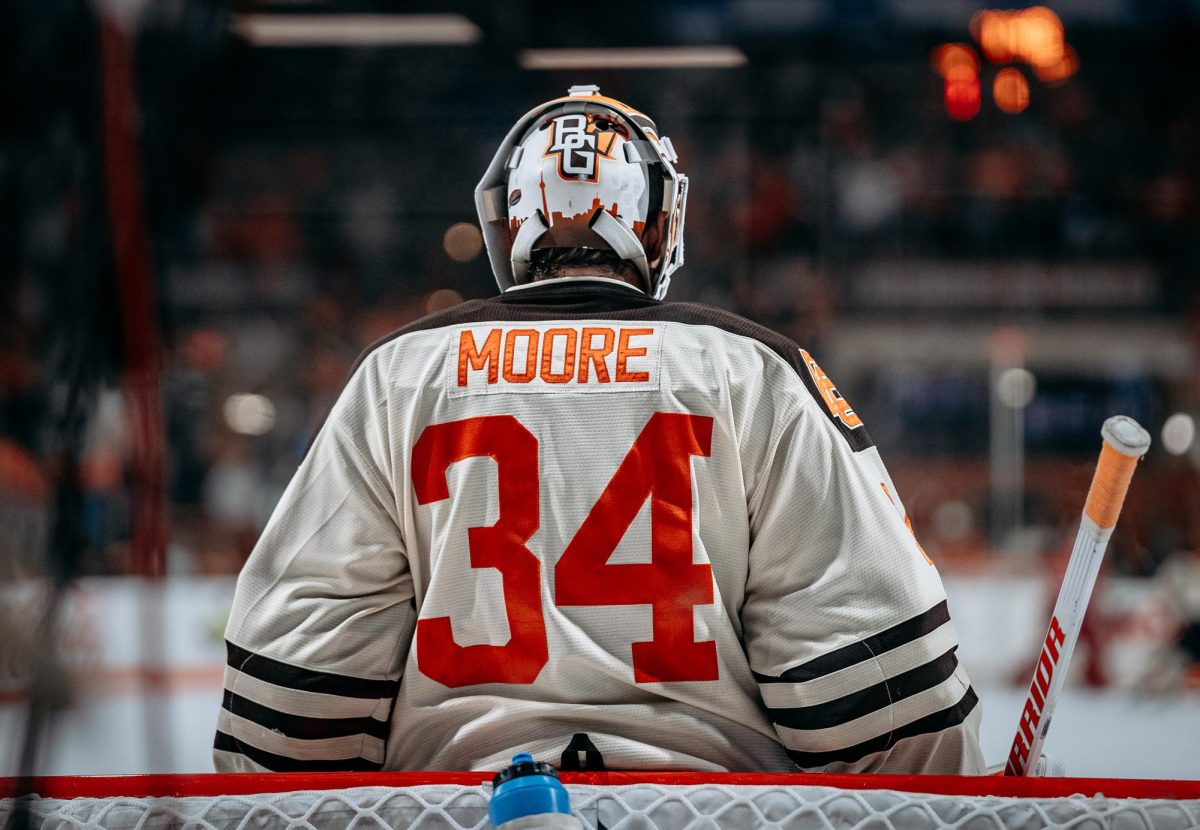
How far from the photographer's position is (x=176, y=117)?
96cm

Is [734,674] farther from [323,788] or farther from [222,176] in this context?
[222,176]

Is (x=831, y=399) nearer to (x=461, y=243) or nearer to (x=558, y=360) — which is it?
(x=558, y=360)

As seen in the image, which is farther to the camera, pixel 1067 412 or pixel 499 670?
pixel 1067 412

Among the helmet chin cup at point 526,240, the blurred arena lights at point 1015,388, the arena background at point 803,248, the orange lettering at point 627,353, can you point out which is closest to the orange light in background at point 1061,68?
the arena background at point 803,248

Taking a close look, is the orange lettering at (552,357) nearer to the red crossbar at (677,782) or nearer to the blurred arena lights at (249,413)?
the red crossbar at (677,782)

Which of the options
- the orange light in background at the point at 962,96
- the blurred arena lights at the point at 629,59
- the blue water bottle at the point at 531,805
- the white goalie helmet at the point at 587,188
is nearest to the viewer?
the blue water bottle at the point at 531,805

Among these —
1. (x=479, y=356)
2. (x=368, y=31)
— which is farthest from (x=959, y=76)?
(x=479, y=356)

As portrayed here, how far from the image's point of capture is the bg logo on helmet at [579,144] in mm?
1307

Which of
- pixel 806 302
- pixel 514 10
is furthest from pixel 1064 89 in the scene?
pixel 514 10

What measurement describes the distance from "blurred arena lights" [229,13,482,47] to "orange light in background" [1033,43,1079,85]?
2906mm

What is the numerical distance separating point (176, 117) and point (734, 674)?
0.68 m

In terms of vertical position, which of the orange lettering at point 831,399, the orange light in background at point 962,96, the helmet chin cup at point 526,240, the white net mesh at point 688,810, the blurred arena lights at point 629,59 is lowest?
the white net mesh at point 688,810

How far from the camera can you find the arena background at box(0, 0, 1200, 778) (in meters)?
5.30

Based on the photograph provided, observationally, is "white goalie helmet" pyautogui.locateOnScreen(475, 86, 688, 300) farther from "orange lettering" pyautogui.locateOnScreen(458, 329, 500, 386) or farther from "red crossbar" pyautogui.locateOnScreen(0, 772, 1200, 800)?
"red crossbar" pyautogui.locateOnScreen(0, 772, 1200, 800)
